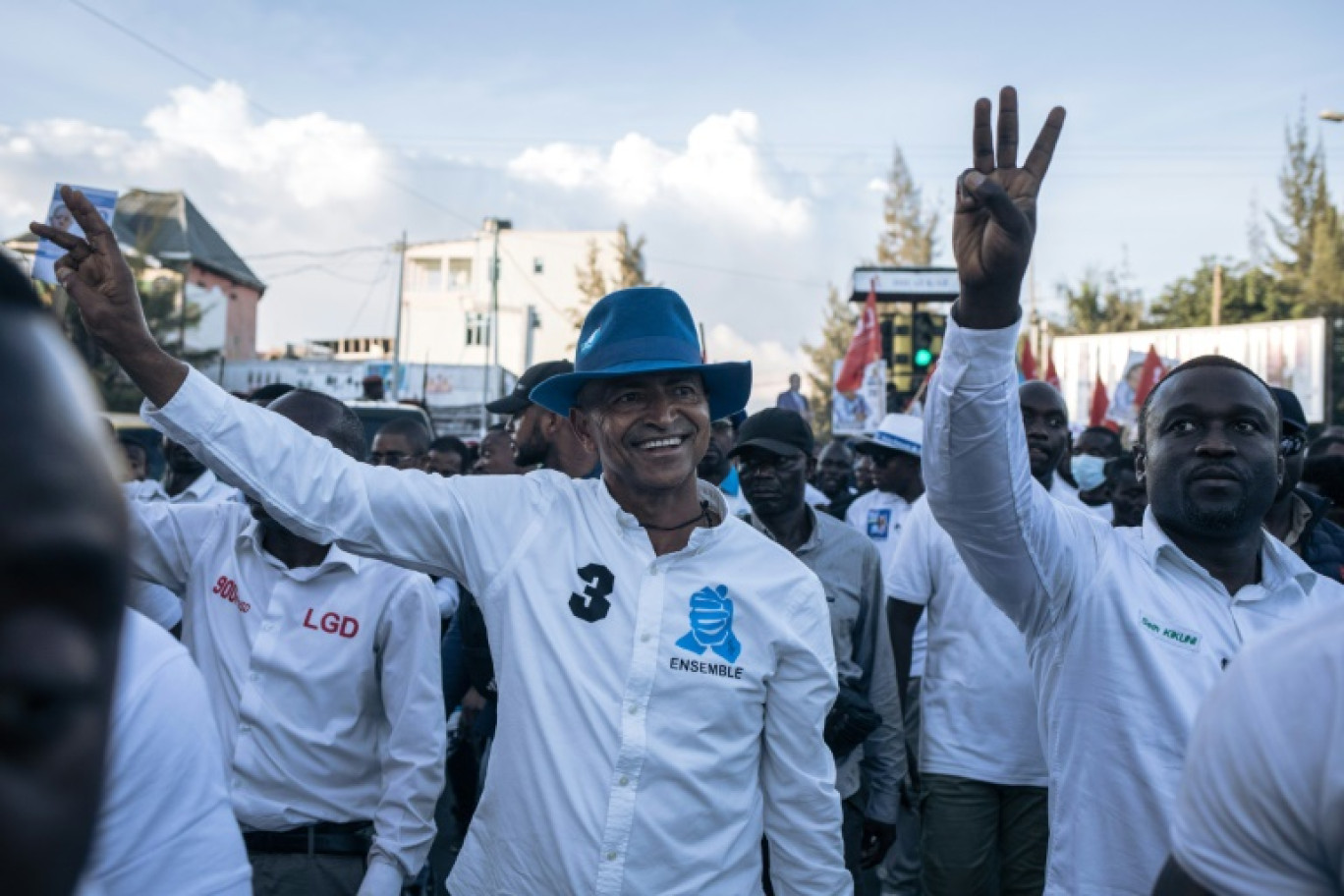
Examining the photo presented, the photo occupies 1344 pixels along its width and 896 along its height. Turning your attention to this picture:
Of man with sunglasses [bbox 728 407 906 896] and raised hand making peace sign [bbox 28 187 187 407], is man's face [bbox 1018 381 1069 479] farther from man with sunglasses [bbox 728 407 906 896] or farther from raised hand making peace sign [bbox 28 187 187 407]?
raised hand making peace sign [bbox 28 187 187 407]

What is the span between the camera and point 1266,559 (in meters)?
2.89

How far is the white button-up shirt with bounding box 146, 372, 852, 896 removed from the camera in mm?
2443

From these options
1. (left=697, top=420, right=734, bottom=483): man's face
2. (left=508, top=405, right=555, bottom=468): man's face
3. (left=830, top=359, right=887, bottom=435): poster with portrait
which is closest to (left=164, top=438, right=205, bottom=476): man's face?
(left=508, top=405, right=555, bottom=468): man's face

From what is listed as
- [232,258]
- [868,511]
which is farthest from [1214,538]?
[232,258]

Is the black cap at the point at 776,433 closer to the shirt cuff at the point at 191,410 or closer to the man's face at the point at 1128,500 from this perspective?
the man's face at the point at 1128,500

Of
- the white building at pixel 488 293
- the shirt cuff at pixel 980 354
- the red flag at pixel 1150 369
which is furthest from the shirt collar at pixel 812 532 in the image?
the white building at pixel 488 293

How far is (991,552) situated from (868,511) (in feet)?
16.2

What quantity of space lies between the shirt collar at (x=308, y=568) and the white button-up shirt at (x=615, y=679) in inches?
27.8

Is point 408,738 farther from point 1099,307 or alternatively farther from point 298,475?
point 1099,307

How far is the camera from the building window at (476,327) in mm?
64938

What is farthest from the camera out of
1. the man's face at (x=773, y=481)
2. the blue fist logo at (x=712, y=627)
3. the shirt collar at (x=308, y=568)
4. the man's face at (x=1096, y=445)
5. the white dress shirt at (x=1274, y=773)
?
the man's face at (x=1096, y=445)

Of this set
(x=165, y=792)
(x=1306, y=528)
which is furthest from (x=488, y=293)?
(x=165, y=792)

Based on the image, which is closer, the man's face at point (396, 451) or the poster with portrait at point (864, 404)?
the man's face at point (396, 451)

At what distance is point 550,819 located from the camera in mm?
2461
